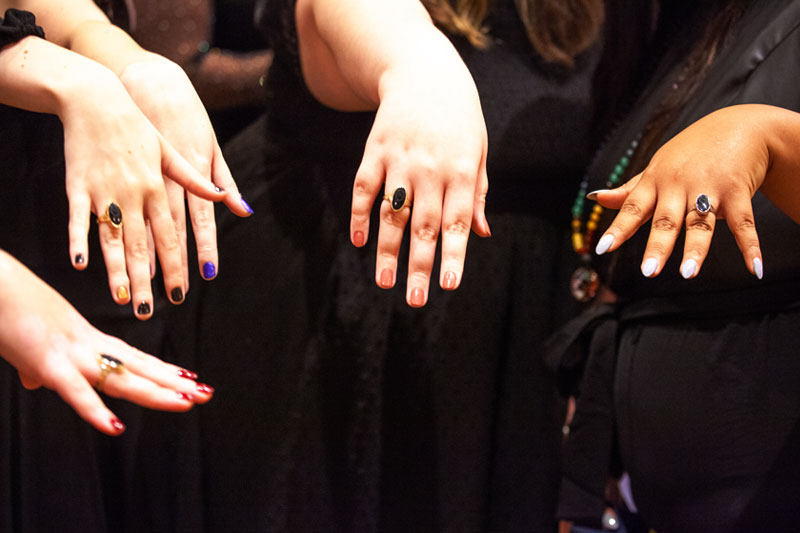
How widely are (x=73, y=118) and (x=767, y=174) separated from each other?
0.47 metres

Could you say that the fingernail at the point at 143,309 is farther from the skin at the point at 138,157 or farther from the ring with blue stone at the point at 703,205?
the ring with blue stone at the point at 703,205

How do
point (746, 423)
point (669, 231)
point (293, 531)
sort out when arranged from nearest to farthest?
point (669, 231) → point (746, 423) → point (293, 531)

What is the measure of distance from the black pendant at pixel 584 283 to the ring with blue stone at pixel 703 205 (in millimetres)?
299

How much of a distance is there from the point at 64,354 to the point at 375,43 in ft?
1.03

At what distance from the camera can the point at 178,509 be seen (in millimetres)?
649

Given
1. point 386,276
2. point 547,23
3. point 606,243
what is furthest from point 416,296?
point 547,23

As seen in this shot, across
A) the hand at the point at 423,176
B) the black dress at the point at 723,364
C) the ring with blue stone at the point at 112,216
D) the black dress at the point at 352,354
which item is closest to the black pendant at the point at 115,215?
the ring with blue stone at the point at 112,216

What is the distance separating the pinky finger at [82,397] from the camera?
1.15 ft

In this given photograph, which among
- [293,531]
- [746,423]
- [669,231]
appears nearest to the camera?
[669,231]

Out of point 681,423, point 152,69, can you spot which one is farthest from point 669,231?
point 152,69

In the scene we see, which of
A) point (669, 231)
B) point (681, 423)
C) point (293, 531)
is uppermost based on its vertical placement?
point (669, 231)

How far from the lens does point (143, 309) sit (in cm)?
42

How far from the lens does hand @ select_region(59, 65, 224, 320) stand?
403mm

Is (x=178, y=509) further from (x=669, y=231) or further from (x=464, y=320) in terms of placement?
(x=669, y=231)
